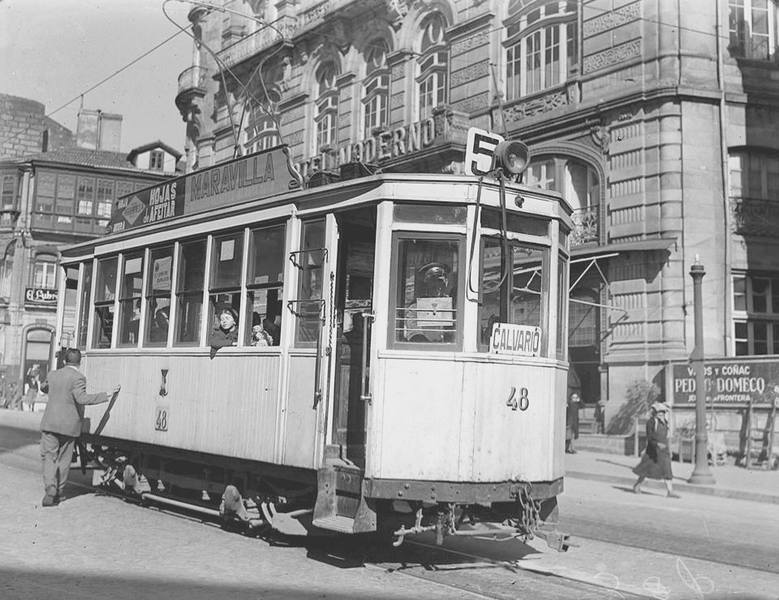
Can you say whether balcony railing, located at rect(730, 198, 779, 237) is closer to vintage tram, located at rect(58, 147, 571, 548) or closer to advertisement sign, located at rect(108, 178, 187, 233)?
vintage tram, located at rect(58, 147, 571, 548)

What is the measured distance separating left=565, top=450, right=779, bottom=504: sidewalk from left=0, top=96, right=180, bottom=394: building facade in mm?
36448

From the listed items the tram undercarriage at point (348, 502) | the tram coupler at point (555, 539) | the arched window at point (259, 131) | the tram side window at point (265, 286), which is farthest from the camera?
the arched window at point (259, 131)

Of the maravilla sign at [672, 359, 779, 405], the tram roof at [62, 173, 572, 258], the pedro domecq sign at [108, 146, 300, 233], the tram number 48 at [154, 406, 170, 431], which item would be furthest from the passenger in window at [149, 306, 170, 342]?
the maravilla sign at [672, 359, 779, 405]

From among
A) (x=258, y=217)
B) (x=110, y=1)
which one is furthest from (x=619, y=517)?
(x=110, y=1)

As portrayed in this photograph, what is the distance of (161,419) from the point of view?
902cm

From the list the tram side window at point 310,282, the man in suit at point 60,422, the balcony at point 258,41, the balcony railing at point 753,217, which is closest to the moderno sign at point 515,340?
the tram side window at point 310,282

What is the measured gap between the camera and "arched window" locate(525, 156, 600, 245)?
902 inches

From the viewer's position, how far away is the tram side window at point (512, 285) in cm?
683

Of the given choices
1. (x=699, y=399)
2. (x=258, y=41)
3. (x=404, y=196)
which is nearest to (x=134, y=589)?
(x=404, y=196)

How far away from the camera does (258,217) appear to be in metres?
8.04

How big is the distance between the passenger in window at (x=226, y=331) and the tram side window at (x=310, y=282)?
97cm

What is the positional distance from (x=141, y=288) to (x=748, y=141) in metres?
17.4

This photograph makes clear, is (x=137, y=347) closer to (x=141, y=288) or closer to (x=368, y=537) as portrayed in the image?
(x=141, y=288)

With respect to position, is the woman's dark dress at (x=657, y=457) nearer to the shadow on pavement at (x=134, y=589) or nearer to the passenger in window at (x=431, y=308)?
the passenger in window at (x=431, y=308)
